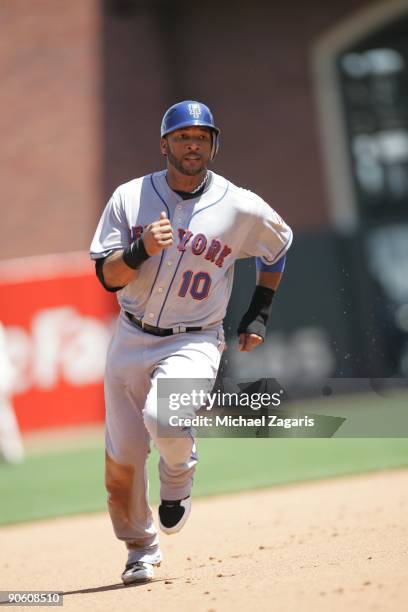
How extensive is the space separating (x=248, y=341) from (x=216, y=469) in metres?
4.50

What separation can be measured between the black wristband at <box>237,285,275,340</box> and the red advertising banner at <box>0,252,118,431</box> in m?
7.36

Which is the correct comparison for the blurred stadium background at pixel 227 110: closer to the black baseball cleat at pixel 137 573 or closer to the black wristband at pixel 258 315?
the black wristband at pixel 258 315

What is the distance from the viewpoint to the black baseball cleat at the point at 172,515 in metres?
5.29

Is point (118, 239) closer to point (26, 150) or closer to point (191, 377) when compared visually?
point (191, 377)

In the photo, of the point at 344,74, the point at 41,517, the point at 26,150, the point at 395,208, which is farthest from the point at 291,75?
the point at 41,517

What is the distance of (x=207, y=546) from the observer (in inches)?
254

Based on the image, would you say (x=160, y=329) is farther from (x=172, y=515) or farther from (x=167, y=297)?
(x=172, y=515)

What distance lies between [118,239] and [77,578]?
1.80 meters

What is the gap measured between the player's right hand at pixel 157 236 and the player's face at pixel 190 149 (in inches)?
15.3

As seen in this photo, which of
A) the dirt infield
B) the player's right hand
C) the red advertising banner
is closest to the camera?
the dirt infield

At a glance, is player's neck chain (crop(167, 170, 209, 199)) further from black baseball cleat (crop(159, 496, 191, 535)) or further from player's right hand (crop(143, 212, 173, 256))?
black baseball cleat (crop(159, 496, 191, 535))

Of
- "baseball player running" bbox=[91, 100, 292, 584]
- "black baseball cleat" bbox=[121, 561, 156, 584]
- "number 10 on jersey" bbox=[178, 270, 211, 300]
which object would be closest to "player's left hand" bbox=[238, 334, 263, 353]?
"baseball player running" bbox=[91, 100, 292, 584]

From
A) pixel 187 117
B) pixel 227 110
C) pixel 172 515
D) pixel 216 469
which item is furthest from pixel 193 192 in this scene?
pixel 227 110

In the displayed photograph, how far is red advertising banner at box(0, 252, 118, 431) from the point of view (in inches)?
504
